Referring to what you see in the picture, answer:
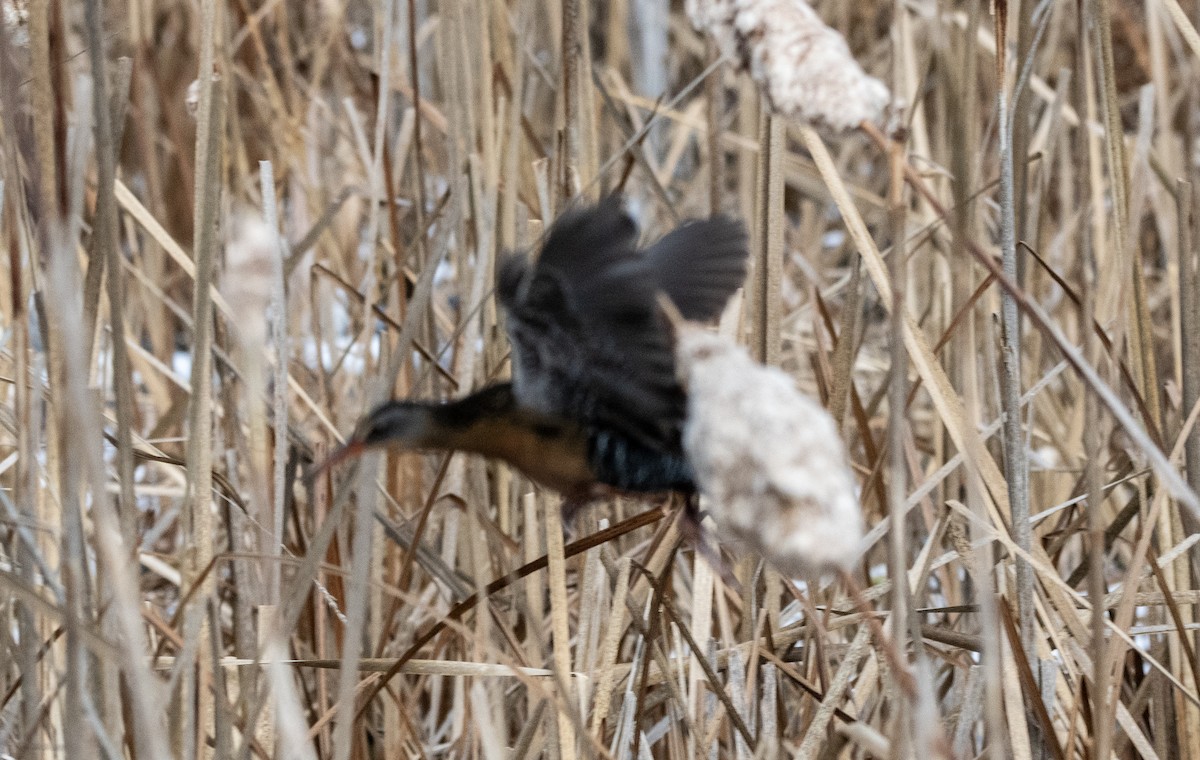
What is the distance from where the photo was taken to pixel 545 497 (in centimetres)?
99

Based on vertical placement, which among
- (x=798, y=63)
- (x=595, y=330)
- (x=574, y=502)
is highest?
(x=798, y=63)

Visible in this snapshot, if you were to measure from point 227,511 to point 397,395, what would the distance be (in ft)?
1.44

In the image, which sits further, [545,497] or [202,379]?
[545,497]

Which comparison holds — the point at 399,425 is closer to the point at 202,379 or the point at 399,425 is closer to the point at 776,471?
the point at 202,379

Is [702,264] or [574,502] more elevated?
[702,264]

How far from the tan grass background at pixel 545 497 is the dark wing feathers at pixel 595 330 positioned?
0.14m

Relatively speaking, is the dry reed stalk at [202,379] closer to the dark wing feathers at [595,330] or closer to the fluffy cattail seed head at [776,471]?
the dark wing feathers at [595,330]

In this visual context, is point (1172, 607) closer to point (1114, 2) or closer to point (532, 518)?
point (532, 518)

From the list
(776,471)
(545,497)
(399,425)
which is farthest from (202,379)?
(776,471)

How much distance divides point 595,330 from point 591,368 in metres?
0.04

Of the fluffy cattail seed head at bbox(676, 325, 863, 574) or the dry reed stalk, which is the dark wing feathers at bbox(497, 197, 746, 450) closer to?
the fluffy cattail seed head at bbox(676, 325, 863, 574)

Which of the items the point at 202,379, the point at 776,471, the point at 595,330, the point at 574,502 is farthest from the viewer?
the point at 574,502

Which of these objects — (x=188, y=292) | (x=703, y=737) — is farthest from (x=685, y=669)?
(x=188, y=292)

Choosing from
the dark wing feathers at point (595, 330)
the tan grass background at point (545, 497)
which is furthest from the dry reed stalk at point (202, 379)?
the dark wing feathers at point (595, 330)
